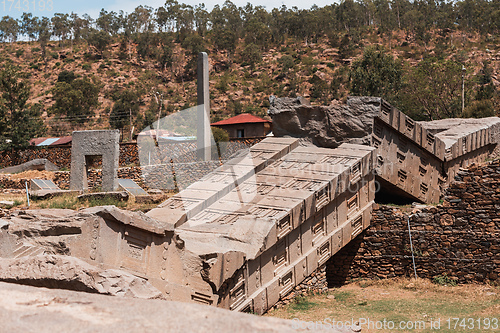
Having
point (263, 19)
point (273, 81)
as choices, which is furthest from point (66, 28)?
point (273, 81)

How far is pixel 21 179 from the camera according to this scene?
714 inches

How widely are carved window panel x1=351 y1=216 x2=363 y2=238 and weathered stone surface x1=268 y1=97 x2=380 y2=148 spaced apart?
172cm

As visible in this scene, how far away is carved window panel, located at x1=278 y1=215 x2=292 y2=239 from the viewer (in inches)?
312

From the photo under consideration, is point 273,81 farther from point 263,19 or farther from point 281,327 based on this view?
point 281,327

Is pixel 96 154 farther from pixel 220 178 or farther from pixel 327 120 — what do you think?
pixel 327 120

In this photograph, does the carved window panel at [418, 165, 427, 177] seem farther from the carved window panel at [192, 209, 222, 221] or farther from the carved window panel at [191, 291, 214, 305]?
the carved window panel at [191, 291, 214, 305]

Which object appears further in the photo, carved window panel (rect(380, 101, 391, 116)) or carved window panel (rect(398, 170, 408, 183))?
carved window panel (rect(398, 170, 408, 183))

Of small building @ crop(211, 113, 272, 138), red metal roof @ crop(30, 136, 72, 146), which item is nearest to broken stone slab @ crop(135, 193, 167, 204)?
red metal roof @ crop(30, 136, 72, 146)

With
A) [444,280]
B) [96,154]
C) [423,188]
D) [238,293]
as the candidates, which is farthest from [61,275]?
[96,154]

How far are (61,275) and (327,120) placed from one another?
7488 mm

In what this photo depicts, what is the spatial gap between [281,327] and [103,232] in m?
3.47

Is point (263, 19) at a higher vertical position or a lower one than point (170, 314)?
higher

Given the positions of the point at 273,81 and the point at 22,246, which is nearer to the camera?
the point at 22,246

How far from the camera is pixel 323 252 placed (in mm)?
9062
